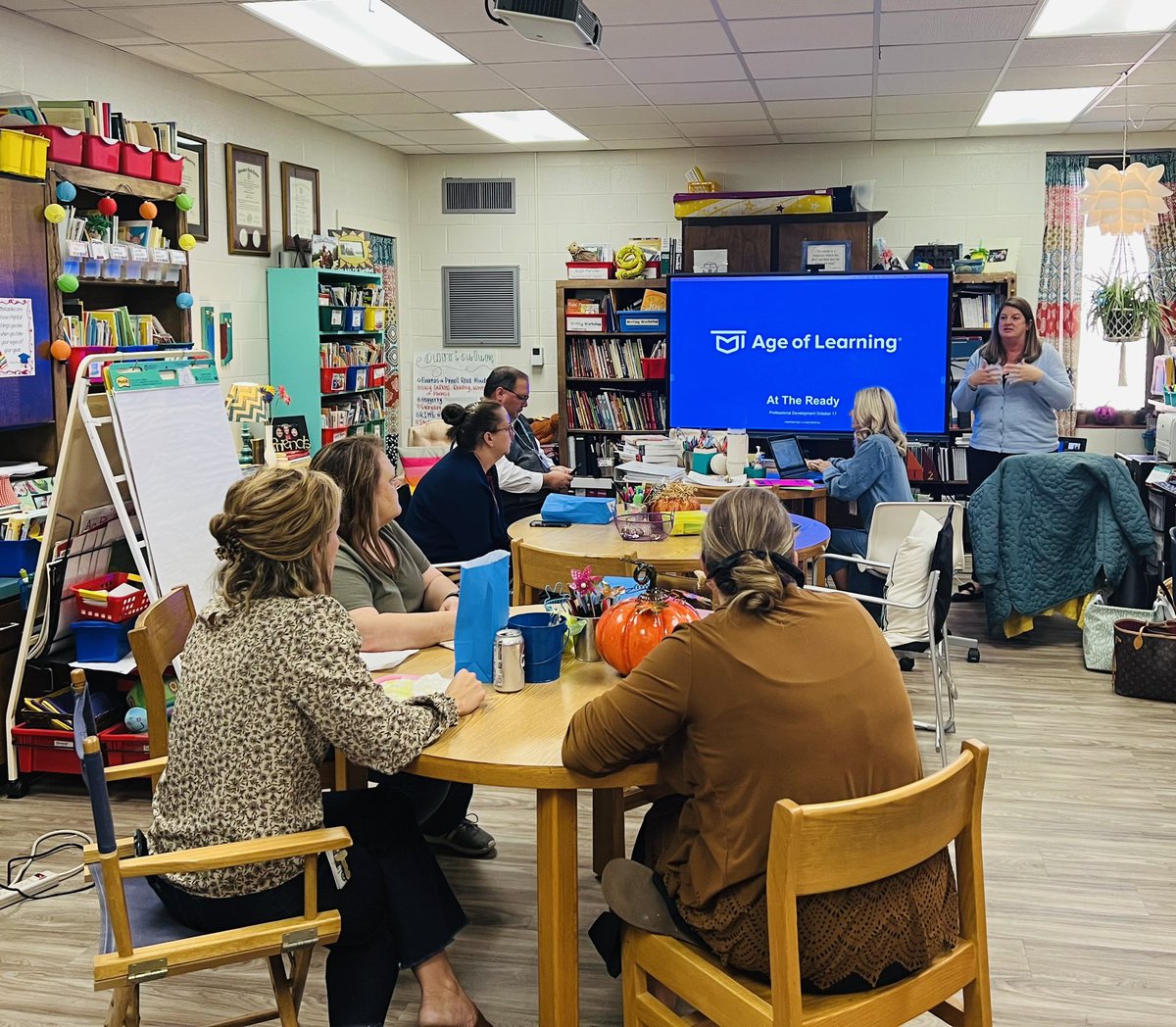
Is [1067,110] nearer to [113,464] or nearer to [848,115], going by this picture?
[848,115]

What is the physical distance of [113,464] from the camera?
13.6ft

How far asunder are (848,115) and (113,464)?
500 centimetres

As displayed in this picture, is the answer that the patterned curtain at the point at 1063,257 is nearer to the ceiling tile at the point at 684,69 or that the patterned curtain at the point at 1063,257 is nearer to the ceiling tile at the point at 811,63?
the ceiling tile at the point at 811,63

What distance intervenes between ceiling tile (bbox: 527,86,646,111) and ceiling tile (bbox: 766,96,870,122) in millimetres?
859

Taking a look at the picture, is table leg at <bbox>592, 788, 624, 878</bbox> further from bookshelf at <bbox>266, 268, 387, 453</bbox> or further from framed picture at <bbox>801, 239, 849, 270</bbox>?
framed picture at <bbox>801, 239, 849, 270</bbox>

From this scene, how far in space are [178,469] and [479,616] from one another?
2.05 m

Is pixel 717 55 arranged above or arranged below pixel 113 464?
above

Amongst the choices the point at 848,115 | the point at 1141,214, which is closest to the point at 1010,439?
the point at 1141,214

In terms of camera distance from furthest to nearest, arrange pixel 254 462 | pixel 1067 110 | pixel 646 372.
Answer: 1. pixel 646 372
2. pixel 1067 110
3. pixel 254 462

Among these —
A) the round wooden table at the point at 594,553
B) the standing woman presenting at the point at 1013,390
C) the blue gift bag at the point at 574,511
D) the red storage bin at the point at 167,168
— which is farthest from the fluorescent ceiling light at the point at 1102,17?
the red storage bin at the point at 167,168

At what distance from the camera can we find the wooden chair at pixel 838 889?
1683 mm

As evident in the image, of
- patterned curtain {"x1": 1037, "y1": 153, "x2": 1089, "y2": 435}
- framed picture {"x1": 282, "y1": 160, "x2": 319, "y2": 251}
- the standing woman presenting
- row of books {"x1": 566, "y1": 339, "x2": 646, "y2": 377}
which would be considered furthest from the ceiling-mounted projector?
patterned curtain {"x1": 1037, "y1": 153, "x2": 1089, "y2": 435}

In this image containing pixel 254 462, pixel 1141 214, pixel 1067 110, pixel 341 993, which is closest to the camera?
pixel 341 993

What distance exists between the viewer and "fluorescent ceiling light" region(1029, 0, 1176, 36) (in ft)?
16.0
